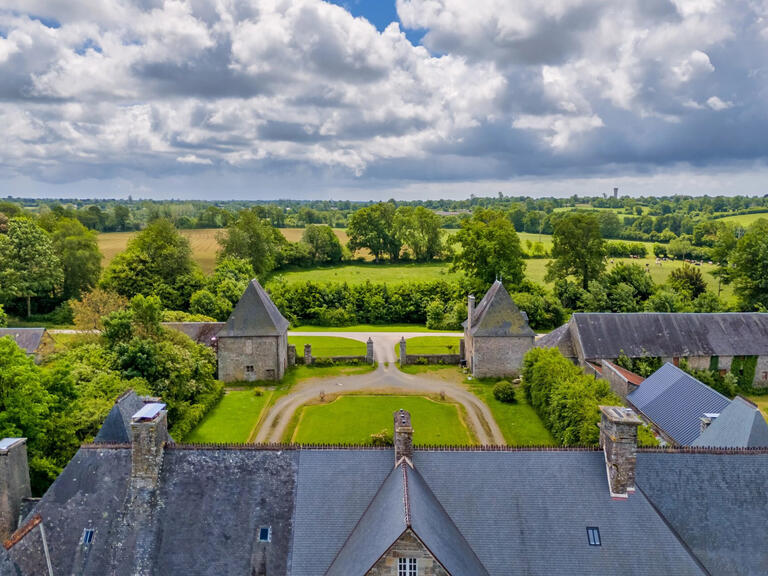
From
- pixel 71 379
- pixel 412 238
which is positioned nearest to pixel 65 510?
pixel 71 379

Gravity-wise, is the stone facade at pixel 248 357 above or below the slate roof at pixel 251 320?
below

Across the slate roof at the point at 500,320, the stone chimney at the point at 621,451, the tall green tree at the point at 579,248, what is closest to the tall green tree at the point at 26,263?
the slate roof at the point at 500,320

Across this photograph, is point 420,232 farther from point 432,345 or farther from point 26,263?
point 26,263

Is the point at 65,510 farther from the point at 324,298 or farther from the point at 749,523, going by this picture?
the point at 324,298

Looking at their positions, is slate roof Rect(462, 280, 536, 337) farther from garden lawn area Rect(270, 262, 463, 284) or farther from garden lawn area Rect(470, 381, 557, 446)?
garden lawn area Rect(270, 262, 463, 284)

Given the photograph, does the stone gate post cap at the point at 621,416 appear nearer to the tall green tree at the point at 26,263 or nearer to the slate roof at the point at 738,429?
the slate roof at the point at 738,429

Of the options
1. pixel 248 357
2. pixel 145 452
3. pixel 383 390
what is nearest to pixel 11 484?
pixel 145 452

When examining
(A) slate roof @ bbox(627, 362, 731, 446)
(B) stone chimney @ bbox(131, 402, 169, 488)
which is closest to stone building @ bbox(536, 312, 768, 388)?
(A) slate roof @ bbox(627, 362, 731, 446)

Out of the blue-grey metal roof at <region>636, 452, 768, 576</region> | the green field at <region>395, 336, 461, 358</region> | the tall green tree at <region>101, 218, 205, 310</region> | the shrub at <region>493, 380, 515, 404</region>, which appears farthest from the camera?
the tall green tree at <region>101, 218, 205, 310</region>

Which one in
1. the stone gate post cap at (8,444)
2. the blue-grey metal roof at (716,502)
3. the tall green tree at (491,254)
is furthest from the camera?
the tall green tree at (491,254)
